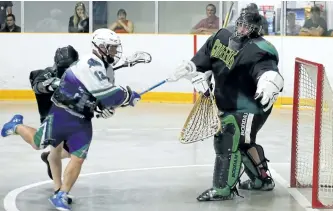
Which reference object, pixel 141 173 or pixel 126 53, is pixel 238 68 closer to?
pixel 141 173

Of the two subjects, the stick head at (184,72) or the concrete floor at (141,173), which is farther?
the stick head at (184,72)

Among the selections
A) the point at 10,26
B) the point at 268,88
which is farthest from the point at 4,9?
the point at 268,88

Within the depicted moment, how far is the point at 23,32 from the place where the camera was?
45.4 feet

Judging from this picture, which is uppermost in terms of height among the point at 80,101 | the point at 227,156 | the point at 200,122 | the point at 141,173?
the point at 80,101

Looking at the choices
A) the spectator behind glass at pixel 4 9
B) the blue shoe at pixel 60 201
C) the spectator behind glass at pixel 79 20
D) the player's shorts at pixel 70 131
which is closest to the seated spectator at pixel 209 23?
the spectator behind glass at pixel 79 20

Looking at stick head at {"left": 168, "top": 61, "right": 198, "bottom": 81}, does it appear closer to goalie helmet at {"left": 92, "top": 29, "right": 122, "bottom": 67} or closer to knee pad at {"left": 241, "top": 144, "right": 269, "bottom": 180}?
goalie helmet at {"left": 92, "top": 29, "right": 122, "bottom": 67}

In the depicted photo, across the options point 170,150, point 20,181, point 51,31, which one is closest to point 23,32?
point 51,31

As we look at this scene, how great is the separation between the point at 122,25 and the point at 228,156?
25.6 ft

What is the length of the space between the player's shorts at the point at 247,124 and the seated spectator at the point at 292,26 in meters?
6.69

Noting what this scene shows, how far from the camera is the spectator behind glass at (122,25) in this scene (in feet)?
45.8

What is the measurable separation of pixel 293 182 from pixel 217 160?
0.83 m

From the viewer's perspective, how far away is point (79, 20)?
1394 cm

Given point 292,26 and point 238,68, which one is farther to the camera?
point 292,26

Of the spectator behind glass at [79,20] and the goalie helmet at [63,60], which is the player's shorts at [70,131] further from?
the spectator behind glass at [79,20]
